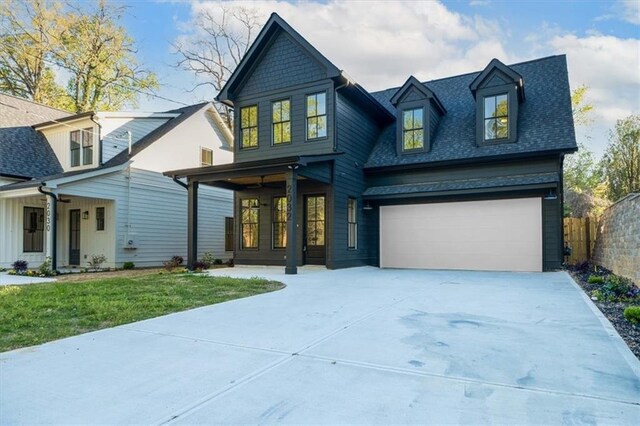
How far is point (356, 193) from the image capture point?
511 inches

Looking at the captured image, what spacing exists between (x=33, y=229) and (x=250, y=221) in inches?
285

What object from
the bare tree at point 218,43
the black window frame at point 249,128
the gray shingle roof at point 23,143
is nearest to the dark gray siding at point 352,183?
the black window frame at point 249,128

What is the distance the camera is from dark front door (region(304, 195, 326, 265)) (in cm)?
1226

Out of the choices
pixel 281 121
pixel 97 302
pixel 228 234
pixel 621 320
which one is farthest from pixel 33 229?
pixel 621 320

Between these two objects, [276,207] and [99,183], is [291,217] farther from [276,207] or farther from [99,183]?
[99,183]

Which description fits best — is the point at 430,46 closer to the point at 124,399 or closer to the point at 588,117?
the point at 588,117

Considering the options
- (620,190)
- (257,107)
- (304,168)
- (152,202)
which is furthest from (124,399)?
(620,190)

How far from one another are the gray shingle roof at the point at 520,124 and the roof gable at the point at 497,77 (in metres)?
1.04

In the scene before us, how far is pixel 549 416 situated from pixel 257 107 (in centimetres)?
1240

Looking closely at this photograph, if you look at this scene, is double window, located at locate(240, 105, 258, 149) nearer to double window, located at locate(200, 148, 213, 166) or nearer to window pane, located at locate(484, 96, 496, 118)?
double window, located at locate(200, 148, 213, 166)

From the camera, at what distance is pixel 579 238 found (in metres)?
12.6

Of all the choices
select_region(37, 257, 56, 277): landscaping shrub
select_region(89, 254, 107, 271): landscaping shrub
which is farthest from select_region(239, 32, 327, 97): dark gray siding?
select_region(37, 257, 56, 277): landscaping shrub

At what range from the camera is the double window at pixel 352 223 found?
41.0 feet

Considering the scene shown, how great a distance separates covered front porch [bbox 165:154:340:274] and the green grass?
9.18ft
